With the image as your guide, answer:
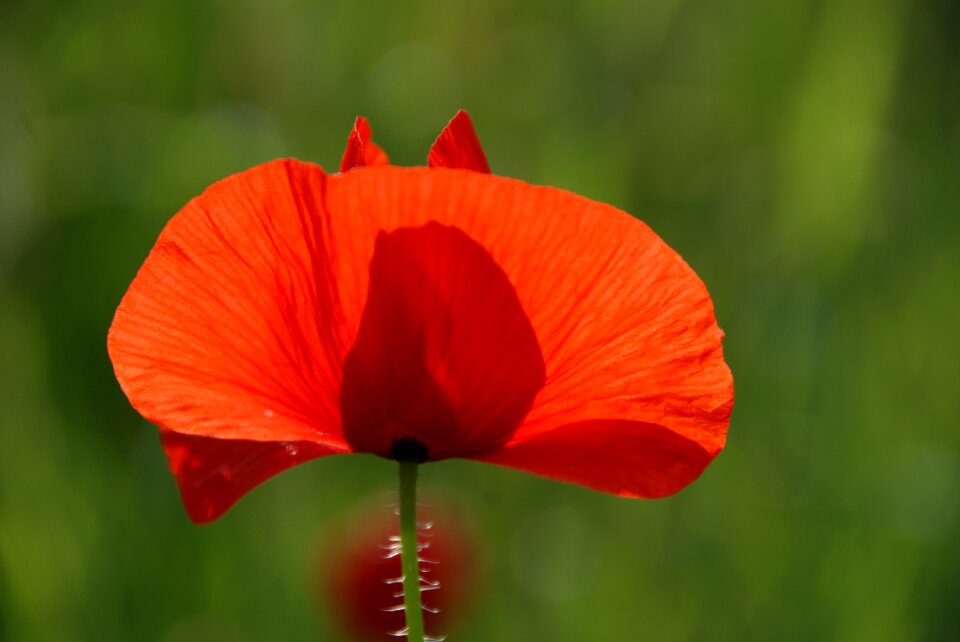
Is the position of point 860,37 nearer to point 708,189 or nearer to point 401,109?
point 708,189

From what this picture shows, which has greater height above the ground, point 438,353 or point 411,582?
point 438,353

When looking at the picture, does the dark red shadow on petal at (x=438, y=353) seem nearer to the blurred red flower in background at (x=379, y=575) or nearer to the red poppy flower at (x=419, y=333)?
the red poppy flower at (x=419, y=333)

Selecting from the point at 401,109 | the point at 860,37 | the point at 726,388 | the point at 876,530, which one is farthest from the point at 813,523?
the point at 726,388

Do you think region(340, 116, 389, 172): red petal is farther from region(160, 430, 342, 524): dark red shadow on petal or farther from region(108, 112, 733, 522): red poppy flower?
region(160, 430, 342, 524): dark red shadow on petal

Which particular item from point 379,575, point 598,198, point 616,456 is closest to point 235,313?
point 616,456

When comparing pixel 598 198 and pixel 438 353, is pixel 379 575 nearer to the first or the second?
pixel 598 198

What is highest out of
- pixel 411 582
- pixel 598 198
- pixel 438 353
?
pixel 598 198
